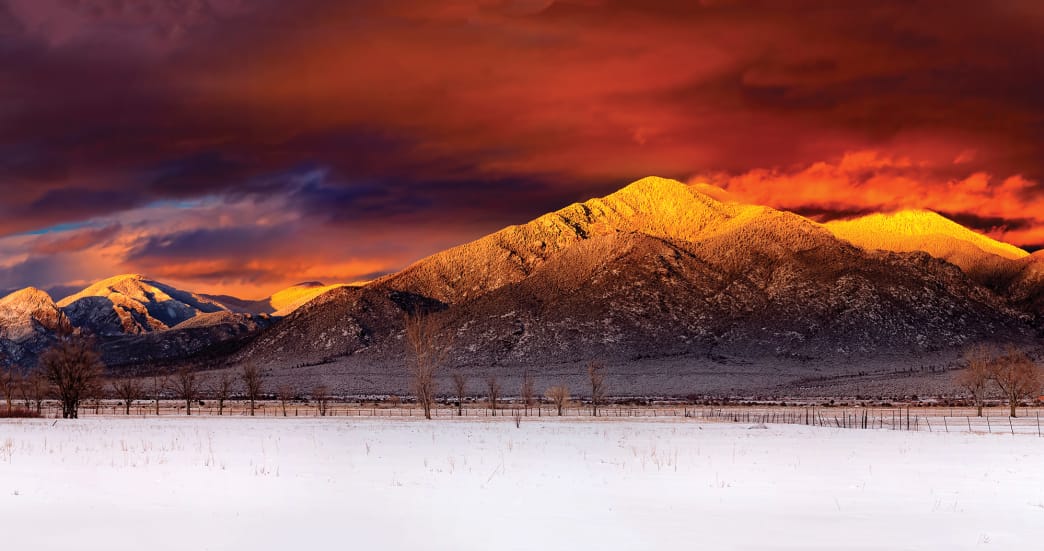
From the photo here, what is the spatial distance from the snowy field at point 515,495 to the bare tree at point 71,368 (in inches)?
1368

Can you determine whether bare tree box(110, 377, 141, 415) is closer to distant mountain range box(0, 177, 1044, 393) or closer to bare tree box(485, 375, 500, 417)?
bare tree box(485, 375, 500, 417)

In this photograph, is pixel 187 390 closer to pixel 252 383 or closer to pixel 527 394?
pixel 252 383

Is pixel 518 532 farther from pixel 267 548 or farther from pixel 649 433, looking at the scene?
pixel 649 433

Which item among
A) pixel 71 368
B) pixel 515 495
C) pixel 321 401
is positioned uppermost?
pixel 71 368

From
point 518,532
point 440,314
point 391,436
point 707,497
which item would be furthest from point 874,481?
point 440,314

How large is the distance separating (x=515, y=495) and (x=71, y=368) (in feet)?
200

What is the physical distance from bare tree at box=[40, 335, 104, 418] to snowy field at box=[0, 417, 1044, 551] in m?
34.7

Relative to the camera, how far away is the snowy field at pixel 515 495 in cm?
1521

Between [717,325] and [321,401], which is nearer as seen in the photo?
[321,401]

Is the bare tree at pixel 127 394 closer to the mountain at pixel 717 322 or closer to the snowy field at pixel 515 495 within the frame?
the mountain at pixel 717 322

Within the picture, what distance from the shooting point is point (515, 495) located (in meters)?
20.2

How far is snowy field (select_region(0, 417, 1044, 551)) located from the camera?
15211 mm

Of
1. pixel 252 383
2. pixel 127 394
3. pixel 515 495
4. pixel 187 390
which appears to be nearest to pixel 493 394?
pixel 252 383

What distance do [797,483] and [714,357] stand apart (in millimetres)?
140602
